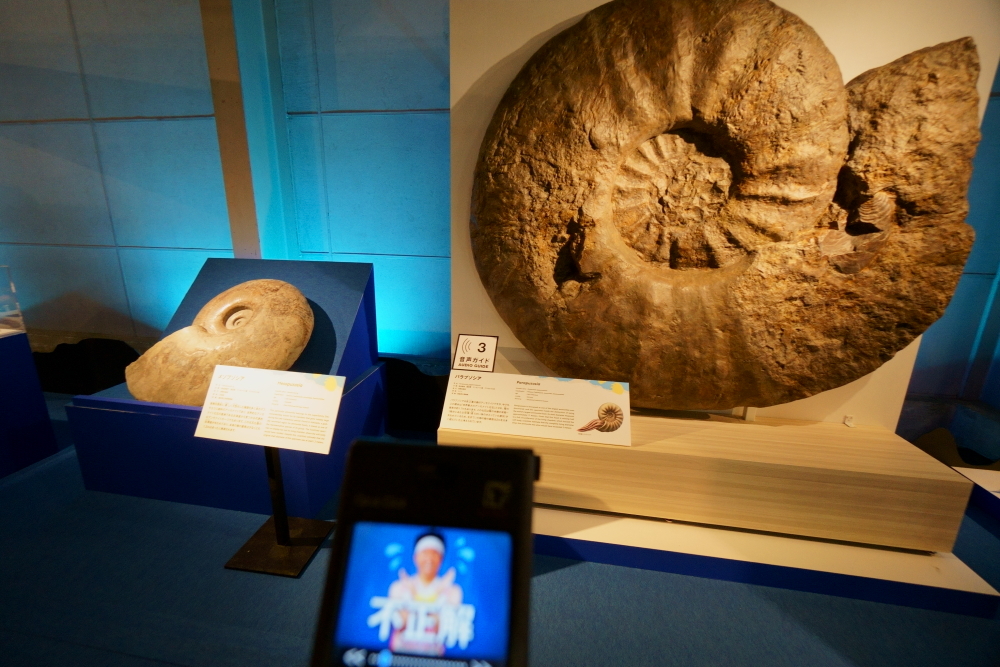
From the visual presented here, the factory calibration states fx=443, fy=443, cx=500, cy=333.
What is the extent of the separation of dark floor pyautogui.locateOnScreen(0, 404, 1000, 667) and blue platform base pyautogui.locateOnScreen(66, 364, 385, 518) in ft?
0.58

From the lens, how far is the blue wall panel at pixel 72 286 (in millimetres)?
3227

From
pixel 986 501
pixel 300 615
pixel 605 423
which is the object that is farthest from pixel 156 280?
pixel 986 501

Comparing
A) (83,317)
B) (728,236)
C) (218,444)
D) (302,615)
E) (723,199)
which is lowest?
(302,615)

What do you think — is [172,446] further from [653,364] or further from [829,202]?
[829,202]

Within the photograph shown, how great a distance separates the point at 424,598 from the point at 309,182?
109 inches

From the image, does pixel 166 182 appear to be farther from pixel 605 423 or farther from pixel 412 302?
pixel 605 423

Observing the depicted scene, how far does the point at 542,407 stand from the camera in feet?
5.36

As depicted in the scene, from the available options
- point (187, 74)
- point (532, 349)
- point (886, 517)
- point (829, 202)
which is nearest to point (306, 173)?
point (187, 74)

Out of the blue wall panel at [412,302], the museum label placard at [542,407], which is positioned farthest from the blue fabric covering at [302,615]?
the blue wall panel at [412,302]

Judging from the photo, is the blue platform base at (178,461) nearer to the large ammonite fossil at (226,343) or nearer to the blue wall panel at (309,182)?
the large ammonite fossil at (226,343)

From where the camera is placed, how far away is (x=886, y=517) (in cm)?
158

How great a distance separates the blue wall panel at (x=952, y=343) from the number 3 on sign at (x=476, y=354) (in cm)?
260

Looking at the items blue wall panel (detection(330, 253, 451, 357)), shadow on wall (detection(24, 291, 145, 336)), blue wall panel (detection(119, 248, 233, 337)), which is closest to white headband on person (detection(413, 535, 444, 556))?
blue wall panel (detection(330, 253, 451, 357))

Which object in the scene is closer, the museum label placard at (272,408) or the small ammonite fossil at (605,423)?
the museum label placard at (272,408)
